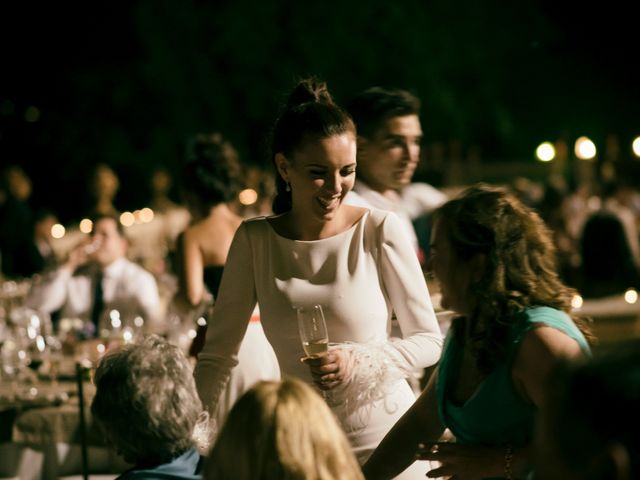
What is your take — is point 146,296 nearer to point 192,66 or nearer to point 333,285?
point 333,285

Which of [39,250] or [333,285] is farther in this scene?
[39,250]

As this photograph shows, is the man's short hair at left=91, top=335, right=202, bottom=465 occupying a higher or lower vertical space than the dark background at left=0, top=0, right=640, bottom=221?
lower

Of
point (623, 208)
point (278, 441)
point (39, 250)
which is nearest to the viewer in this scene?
point (278, 441)

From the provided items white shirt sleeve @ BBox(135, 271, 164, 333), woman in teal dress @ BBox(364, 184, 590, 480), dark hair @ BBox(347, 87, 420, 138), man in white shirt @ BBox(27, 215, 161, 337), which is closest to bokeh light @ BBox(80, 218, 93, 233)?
man in white shirt @ BBox(27, 215, 161, 337)

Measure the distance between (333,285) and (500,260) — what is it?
28.7 inches

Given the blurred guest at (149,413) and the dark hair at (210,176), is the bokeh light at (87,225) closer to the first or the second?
the dark hair at (210,176)

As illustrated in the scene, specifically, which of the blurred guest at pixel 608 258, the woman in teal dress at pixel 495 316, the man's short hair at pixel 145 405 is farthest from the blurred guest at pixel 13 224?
the woman in teal dress at pixel 495 316

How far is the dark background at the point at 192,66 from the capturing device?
20531mm

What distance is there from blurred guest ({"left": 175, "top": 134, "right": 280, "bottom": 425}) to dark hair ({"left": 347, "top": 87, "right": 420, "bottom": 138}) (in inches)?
33.7

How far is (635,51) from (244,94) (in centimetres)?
1267

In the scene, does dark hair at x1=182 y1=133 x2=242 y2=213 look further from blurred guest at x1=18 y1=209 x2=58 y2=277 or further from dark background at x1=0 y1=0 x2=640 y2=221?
dark background at x1=0 y1=0 x2=640 y2=221

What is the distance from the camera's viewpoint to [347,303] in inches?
121

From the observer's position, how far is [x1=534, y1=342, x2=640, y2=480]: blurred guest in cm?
133

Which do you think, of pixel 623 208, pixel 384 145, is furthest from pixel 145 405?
pixel 623 208
